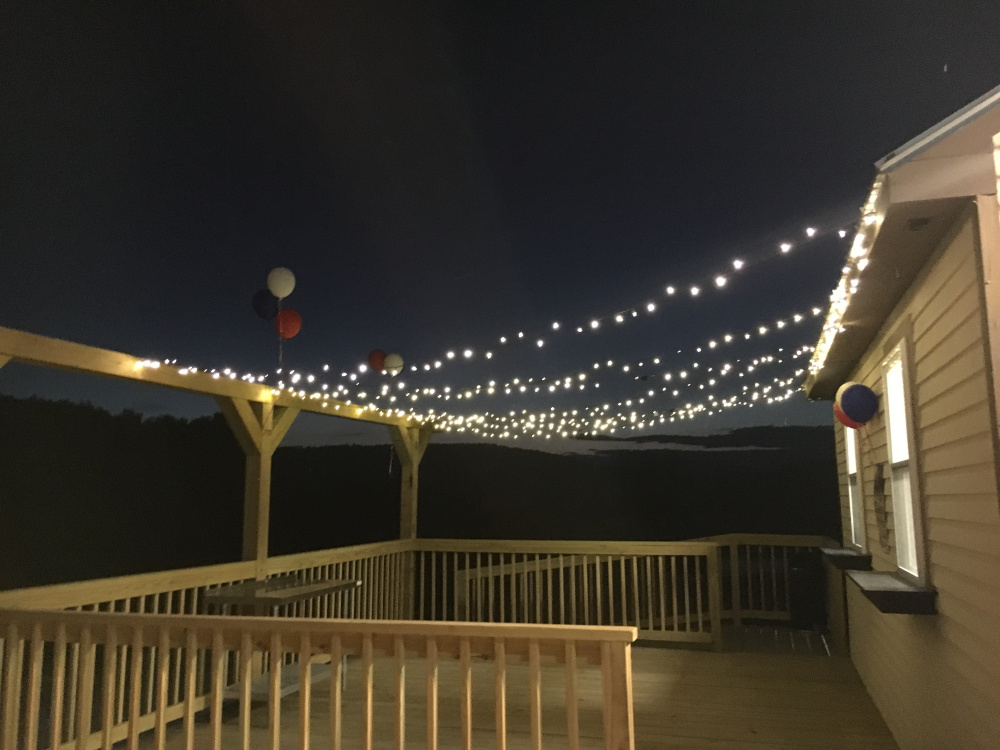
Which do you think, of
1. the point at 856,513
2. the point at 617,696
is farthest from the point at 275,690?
the point at 856,513

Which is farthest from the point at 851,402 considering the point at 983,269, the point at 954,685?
the point at 983,269

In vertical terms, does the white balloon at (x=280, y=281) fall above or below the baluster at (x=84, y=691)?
above

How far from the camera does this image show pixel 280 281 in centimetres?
486

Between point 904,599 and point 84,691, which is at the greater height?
point 904,599

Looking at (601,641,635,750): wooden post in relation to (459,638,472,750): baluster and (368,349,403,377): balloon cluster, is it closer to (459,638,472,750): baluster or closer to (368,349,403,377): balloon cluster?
(459,638,472,750): baluster

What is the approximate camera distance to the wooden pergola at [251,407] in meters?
3.48

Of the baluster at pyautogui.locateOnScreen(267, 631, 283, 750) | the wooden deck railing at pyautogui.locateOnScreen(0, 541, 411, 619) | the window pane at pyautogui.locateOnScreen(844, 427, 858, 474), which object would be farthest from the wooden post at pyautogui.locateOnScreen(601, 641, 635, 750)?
the window pane at pyautogui.locateOnScreen(844, 427, 858, 474)

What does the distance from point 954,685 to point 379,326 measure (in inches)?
316

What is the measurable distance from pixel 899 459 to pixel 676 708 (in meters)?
2.06

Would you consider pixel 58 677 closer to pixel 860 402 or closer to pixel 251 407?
pixel 251 407

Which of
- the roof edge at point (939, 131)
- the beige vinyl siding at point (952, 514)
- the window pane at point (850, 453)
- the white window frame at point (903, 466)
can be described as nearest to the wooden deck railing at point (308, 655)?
the beige vinyl siding at point (952, 514)

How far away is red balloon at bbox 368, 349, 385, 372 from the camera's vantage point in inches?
223

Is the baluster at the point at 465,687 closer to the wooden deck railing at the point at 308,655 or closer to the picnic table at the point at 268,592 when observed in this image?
the wooden deck railing at the point at 308,655

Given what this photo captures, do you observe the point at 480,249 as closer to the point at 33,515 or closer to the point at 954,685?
the point at 954,685
